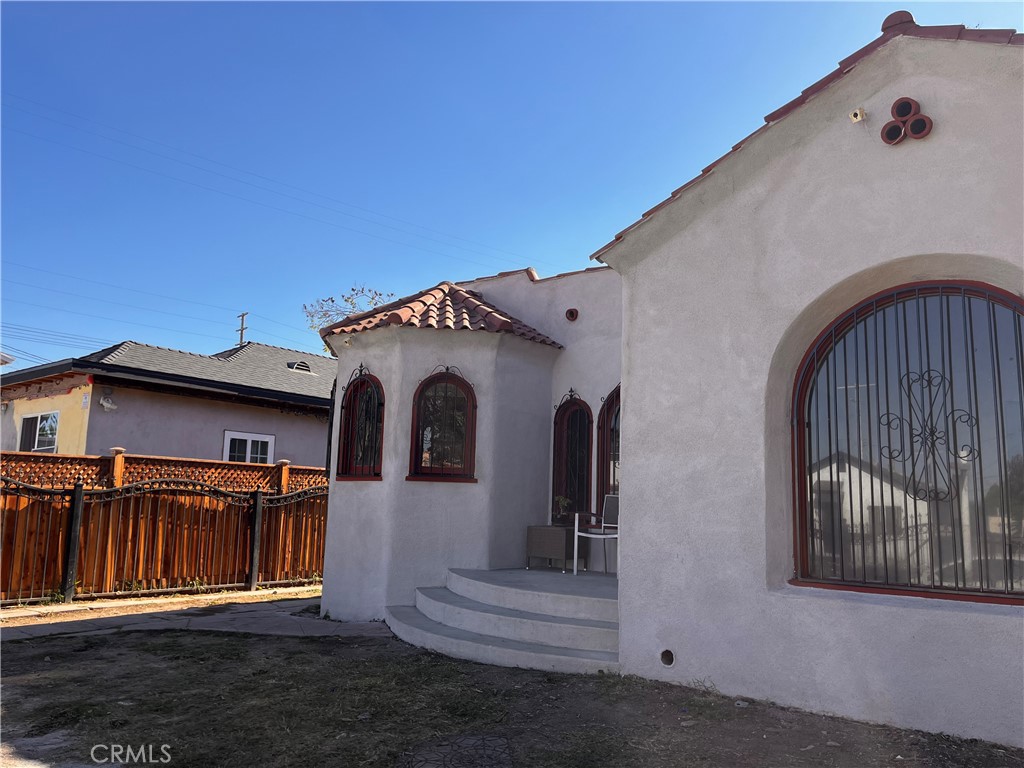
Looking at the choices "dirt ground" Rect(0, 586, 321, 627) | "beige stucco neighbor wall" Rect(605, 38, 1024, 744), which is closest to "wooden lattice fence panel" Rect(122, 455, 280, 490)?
"dirt ground" Rect(0, 586, 321, 627)

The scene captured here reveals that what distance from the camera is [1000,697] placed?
4188 millimetres

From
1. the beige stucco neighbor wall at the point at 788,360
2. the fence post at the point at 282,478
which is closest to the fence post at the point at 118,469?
the fence post at the point at 282,478

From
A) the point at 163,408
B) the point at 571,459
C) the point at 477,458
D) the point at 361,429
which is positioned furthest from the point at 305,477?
the point at 571,459

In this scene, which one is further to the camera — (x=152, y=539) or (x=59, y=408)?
(x=59, y=408)

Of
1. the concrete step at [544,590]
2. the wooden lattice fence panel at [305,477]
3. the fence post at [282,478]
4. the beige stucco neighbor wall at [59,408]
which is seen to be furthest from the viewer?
the wooden lattice fence panel at [305,477]

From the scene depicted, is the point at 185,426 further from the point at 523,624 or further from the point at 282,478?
the point at 523,624

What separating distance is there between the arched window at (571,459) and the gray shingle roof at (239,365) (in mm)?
7544

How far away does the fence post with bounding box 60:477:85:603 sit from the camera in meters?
9.75

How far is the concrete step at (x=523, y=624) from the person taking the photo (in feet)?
20.7

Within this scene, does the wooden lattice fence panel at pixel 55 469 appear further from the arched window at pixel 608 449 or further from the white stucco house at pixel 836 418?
the arched window at pixel 608 449

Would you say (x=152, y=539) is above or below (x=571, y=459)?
below

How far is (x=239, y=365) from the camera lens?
16234 mm

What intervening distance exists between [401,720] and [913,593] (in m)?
3.71

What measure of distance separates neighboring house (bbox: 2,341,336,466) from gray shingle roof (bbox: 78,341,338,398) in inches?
1.5
